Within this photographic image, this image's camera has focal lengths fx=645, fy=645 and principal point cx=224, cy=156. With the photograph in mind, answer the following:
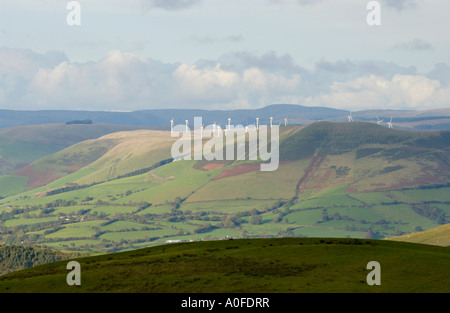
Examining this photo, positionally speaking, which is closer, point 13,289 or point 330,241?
point 13,289

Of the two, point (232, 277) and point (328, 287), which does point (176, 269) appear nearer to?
point (232, 277)

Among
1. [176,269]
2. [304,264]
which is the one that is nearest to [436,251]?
[304,264]

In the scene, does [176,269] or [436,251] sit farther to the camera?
[436,251]
